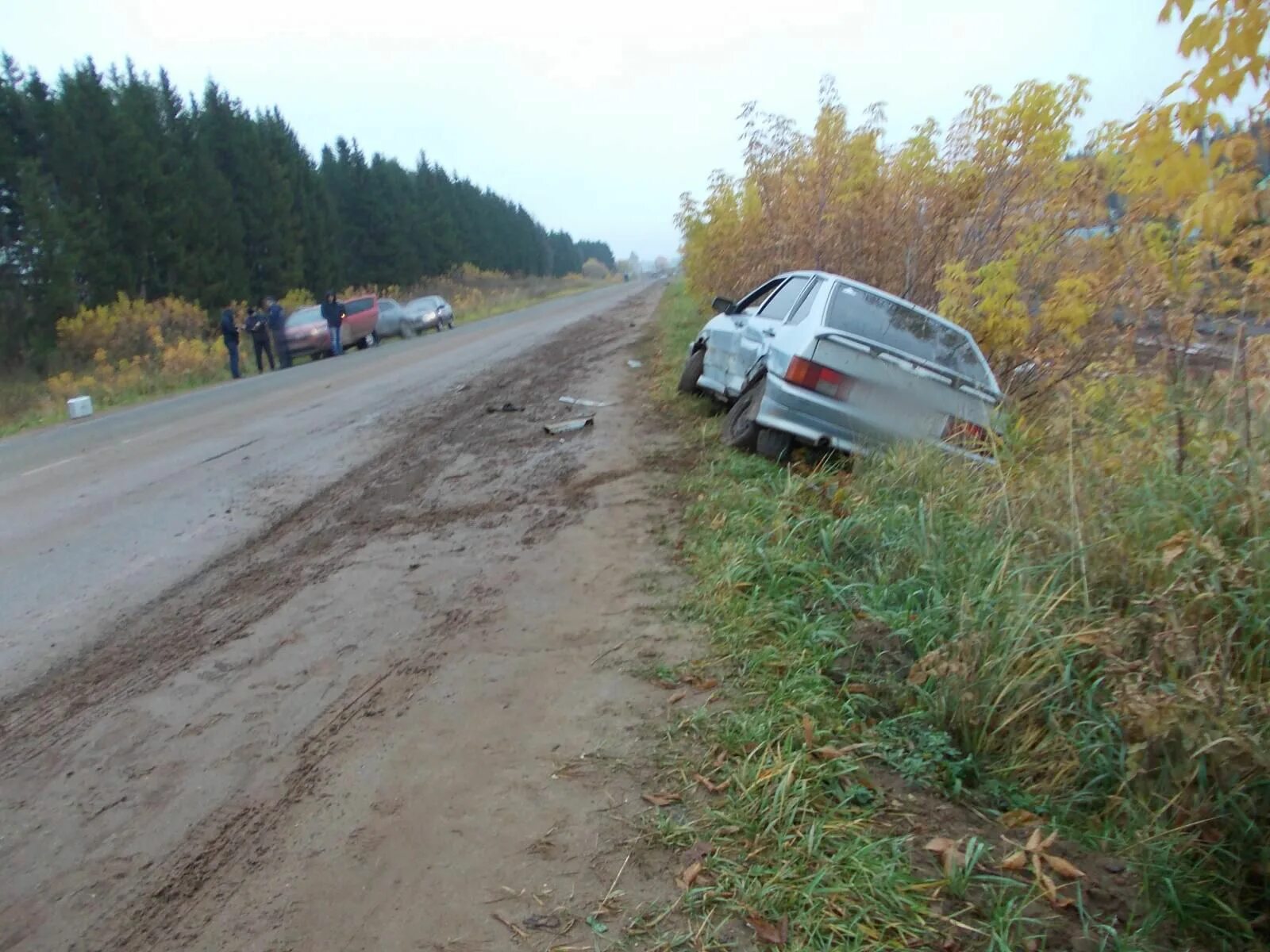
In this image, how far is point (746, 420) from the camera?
7.24 m

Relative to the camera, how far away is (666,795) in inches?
125

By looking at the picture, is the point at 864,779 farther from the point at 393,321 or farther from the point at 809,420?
the point at 393,321

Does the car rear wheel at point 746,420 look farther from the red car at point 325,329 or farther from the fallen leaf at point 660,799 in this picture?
the red car at point 325,329

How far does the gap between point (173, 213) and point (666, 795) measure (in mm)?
38025

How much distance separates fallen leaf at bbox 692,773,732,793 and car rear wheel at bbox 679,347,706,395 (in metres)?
7.35

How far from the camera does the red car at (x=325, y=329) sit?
25.4 m

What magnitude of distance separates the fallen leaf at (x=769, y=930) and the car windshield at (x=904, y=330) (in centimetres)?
505

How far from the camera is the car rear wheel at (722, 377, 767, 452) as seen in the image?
23.4 feet

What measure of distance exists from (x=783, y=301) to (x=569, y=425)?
272cm


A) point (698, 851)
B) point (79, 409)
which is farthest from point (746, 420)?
point (79, 409)

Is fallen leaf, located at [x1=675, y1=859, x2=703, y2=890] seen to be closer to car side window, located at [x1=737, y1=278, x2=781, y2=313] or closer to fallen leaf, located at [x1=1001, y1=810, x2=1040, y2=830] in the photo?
fallen leaf, located at [x1=1001, y1=810, x2=1040, y2=830]

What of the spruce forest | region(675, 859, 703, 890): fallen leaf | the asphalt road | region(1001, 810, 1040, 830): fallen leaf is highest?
the spruce forest

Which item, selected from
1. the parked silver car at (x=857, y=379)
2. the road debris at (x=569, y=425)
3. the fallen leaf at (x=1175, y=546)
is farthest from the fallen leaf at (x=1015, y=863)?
the road debris at (x=569, y=425)

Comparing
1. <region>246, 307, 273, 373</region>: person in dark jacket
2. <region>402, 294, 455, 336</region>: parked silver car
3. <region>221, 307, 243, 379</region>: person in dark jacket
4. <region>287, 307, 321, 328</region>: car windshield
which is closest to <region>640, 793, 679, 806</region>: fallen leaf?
<region>221, 307, 243, 379</region>: person in dark jacket
